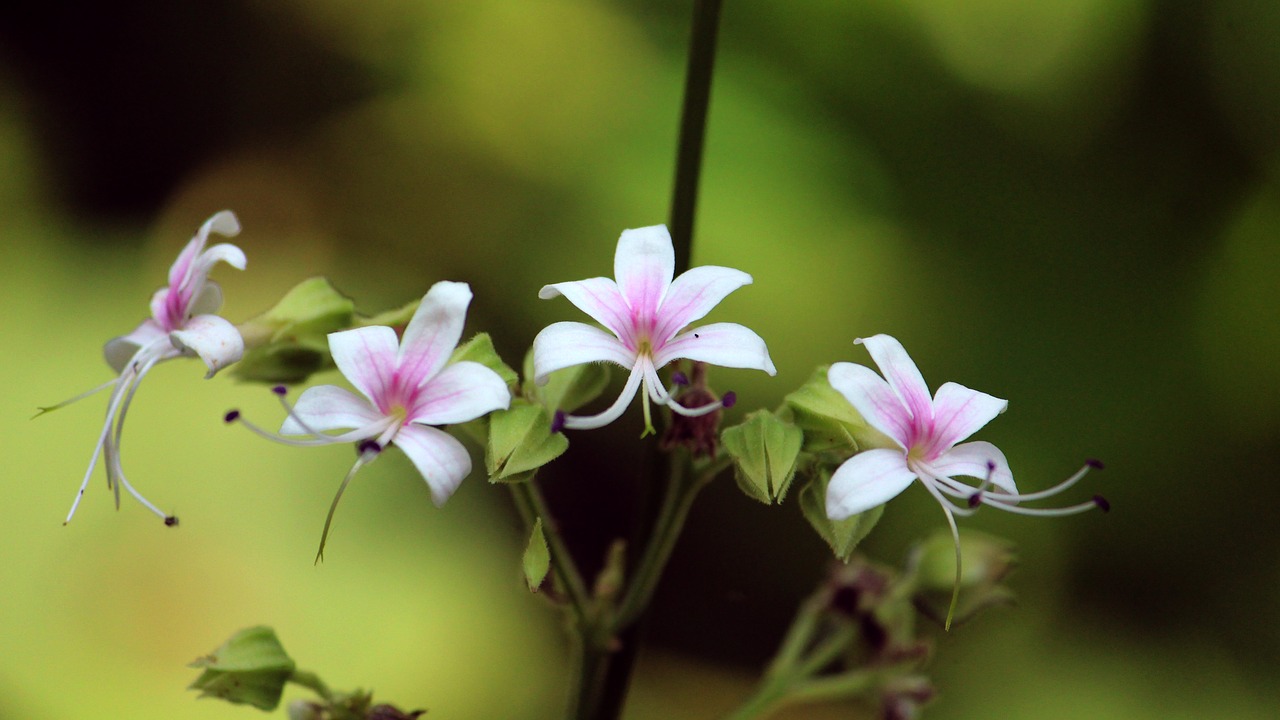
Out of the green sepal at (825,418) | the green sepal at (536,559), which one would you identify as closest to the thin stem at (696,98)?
the green sepal at (825,418)

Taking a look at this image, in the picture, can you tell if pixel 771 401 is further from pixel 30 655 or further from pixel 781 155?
pixel 30 655

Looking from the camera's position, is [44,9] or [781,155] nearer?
[781,155]

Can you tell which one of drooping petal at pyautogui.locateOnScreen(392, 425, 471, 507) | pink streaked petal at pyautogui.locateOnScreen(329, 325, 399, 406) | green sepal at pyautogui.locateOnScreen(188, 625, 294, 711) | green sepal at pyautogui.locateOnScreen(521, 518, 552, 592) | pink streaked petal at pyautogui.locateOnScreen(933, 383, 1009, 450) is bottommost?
green sepal at pyautogui.locateOnScreen(188, 625, 294, 711)

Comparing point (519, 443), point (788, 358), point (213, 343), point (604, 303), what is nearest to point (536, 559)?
point (519, 443)

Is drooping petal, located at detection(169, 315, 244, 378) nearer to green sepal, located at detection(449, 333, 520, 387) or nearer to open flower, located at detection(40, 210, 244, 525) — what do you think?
open flower, located at detection(40, 210, 244, 525)

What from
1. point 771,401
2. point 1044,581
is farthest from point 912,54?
point 1044,581

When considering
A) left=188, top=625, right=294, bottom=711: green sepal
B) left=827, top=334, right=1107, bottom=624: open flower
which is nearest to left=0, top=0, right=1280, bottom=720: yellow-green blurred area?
left=188, top=625, right=294, bottom=711: green sepal

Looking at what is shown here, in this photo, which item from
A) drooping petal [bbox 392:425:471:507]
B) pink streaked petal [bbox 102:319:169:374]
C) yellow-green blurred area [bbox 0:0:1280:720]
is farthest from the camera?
yellow-green blurred area [bbox 0:0:1280:720]
